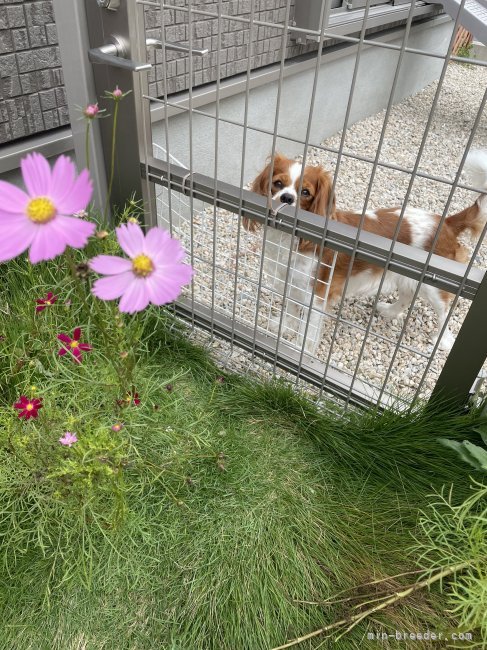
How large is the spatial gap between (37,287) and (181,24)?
78.4 inches

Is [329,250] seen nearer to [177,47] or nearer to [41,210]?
[177,47]

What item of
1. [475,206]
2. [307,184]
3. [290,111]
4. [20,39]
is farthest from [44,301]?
[290,111]

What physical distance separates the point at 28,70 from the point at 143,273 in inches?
84.7

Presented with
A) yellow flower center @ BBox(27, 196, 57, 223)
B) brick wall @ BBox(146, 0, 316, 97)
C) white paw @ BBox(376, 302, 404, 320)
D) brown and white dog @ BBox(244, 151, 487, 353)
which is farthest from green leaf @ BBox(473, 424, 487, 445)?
brick wall @ BBox(146, 0, 316, 97)

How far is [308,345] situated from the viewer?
2.33 metres

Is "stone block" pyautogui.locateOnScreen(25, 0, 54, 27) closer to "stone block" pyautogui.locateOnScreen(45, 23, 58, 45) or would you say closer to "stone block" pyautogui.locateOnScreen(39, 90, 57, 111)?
"stone block" pyautogui.locateOnScreen(45, 23, 58, 45)

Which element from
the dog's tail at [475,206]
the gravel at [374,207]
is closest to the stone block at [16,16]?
the gravel at [374,207]

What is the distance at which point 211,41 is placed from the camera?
317 centimetres

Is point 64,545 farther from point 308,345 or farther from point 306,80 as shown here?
point 306,80

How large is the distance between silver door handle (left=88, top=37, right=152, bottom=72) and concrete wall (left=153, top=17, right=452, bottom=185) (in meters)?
1.13

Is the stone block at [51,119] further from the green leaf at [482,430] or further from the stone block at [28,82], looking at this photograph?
the green leaf at [482,430]

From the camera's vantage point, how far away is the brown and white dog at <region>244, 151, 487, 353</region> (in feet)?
6.60

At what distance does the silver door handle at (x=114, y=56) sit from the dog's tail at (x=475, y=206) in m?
1.32

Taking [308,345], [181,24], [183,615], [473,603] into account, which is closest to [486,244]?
[308,345]
